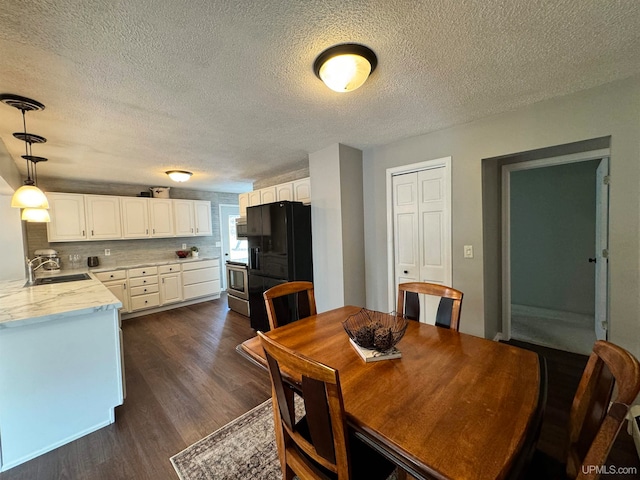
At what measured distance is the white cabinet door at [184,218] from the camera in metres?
5.11

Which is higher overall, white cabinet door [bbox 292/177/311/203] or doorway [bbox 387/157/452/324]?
white cabinet door [bbox 292/177/311/203]

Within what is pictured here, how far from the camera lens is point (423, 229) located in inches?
112

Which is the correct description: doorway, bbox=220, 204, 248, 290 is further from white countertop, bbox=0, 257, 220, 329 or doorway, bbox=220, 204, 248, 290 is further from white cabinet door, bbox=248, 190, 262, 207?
white countertop, bbox=0, 257, 220, 329

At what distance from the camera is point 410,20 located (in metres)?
1.22

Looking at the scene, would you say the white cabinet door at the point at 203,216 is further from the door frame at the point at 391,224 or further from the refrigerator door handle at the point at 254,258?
the door frame at the point at 391,224

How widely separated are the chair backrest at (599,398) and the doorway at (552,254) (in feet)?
7.80

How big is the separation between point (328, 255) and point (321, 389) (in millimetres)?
2361

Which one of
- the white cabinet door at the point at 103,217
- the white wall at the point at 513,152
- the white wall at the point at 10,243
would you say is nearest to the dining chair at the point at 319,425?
the white wall at the point at 513,152

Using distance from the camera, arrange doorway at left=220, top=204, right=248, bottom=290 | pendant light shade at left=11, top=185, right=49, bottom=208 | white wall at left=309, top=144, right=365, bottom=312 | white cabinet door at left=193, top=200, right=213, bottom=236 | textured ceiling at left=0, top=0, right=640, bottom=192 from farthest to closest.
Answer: doorway at left=220, top=204, right=248, bottom=290, white cabinet door at left=193, top=200, right=213, bottom=236, white wall at left=309, top=144, right=365, bottom=312, pendant light shade at left=11, top=185, right=49, bottom=208, textured ceiling at left=0, top=0, right=640, bottom=192

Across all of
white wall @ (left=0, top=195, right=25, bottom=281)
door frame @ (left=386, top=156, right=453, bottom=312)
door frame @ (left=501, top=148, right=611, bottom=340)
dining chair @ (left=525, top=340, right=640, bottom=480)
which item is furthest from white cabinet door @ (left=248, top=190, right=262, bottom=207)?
dining chair @ (left=525, top=340, right=640, bottom=480)

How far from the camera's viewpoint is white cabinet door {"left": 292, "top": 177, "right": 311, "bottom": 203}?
3545 millimetres

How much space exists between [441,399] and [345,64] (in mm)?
1636

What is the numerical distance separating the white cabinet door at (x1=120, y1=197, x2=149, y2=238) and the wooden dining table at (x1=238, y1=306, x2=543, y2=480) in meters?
4.40

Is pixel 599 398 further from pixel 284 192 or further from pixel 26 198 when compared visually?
pixel 26 198
